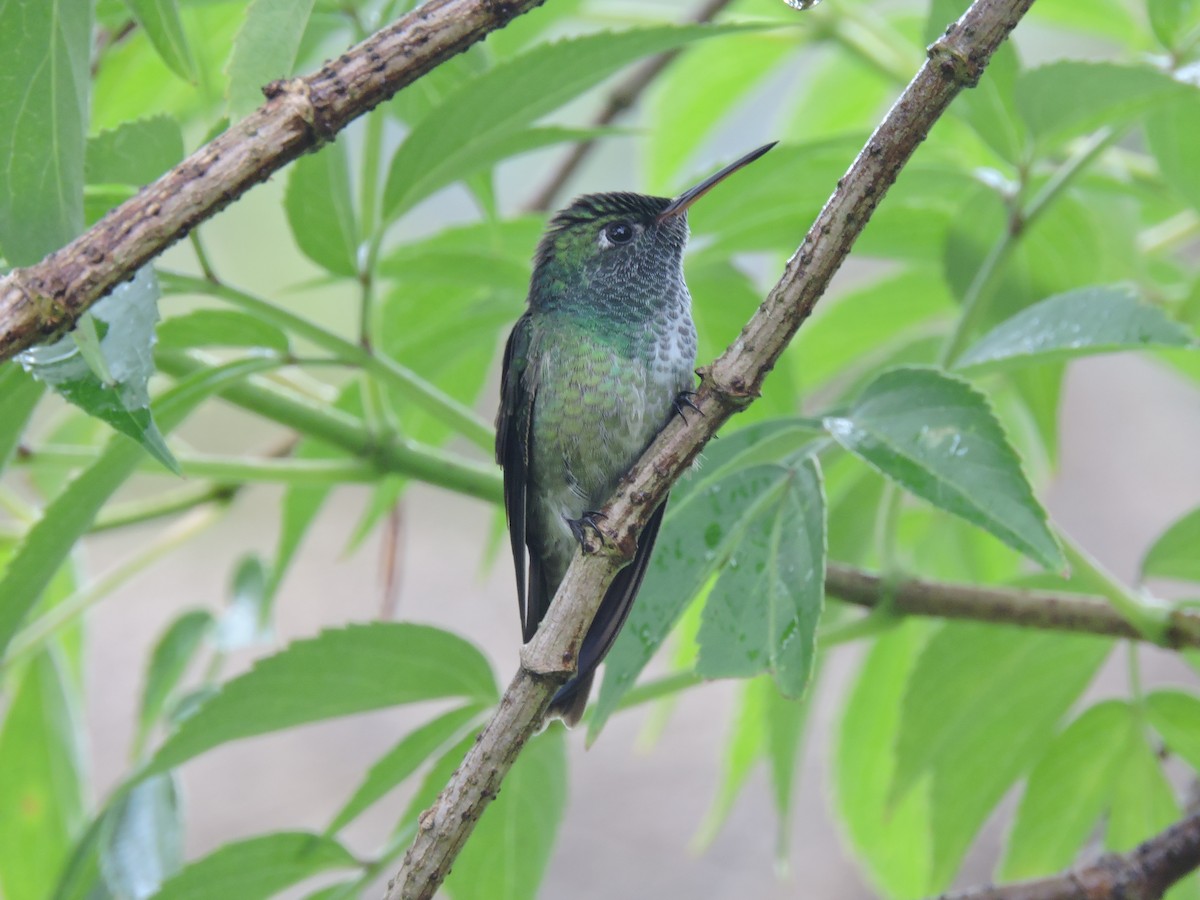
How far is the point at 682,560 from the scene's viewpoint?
46.9 inches

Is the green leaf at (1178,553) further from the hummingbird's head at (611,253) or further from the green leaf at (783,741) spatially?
the hummingbird's head at (611,253)

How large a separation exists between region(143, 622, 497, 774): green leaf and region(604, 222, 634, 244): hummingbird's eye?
0.77 metres

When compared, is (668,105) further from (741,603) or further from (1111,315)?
(741,603)

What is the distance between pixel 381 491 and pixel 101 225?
3.25ft

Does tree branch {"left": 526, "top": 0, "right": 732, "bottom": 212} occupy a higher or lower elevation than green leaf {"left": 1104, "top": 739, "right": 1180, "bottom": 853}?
higher

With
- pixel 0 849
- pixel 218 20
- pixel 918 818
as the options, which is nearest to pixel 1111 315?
pixel 918 818

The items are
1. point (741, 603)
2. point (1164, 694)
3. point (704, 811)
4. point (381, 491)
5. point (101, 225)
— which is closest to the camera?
point (101, 225)

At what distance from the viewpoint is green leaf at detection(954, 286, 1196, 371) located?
3.92ft

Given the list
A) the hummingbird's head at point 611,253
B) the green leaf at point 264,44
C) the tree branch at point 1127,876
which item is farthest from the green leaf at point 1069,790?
the green leaf at point 264,44

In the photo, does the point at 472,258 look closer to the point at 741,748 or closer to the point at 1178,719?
the point at 741,748

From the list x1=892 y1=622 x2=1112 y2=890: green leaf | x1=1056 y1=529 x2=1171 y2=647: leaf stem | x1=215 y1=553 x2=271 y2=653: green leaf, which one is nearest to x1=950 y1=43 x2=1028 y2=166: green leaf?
x1=1056 y1=529 x2=1171 y2=647: leaf stem

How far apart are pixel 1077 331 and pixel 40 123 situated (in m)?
0.97

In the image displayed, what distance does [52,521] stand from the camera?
132 cm

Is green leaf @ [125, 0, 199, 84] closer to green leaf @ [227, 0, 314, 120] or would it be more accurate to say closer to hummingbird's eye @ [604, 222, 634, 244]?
green leaf @ [227, 0, 314, 120]
